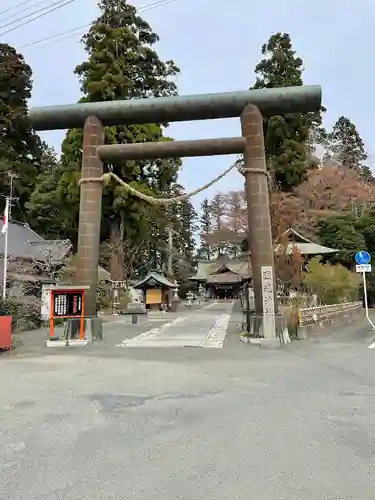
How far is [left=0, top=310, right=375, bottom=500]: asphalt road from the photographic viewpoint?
118 inches

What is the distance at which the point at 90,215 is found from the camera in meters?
12.9

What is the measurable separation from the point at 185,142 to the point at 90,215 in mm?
3618

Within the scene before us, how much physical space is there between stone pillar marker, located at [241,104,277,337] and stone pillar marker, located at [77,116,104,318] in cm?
446

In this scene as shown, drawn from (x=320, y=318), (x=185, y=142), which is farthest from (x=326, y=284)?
(x=185, y=142)

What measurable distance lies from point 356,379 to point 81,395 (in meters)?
4.30

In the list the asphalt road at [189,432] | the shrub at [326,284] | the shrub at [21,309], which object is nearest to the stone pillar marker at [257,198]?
the asphalt road at [189,432]

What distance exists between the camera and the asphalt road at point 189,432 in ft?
9.82

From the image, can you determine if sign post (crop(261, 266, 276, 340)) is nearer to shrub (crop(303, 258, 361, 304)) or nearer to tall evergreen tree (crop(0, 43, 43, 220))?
shrub (crop(303, 258, 361, 304))

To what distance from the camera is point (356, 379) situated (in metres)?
6.89

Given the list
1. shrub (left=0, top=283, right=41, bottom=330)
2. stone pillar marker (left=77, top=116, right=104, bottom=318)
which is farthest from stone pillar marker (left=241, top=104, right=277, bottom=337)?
shrub (left=0, top=283, right=41, bottom=330)

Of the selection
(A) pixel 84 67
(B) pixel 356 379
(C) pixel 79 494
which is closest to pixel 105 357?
(B) pixel 356 379

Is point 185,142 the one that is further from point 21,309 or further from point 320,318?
point 21,309

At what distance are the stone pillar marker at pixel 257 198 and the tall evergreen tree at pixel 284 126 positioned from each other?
65.7 feet

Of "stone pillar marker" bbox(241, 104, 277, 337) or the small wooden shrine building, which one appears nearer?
"stone pillar marker" bbox(241, 104, 277, 337)
